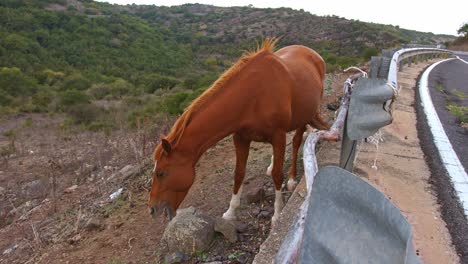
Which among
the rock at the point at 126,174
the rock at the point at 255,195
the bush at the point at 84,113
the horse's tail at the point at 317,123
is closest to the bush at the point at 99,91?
the bush at the point at 84,113

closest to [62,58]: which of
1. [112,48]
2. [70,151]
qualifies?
[112,48]

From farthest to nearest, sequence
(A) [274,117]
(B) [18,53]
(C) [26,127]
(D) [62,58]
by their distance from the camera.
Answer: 1. (D) [62,58]
2. (B) [18,53]
3. (C) [26,127]
4. (A) [274,117]

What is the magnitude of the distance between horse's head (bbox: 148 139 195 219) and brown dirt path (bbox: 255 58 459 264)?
90 cm

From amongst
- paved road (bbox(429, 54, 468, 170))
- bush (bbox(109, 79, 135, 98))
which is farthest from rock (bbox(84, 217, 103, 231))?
bush (bbox(109, 79, 135, 98))

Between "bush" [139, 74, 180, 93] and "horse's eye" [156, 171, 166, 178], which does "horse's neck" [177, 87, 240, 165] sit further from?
"bush" [139, 74, 180, 93]

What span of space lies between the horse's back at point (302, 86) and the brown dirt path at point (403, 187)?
491 mm

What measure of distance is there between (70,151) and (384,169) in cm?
917

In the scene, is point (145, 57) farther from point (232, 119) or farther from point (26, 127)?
point (232, 119)

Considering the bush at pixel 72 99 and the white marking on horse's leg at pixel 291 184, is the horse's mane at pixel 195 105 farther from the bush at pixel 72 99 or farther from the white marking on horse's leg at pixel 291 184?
the bush at pixel 72 99

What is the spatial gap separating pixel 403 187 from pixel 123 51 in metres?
45.0

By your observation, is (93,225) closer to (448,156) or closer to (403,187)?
(403,187)

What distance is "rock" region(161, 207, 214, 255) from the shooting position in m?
3.46

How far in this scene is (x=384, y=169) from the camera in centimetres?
389

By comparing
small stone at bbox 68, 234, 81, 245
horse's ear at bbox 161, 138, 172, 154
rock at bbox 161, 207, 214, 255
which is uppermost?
horse's ear at bbox 161, 138, 172, 154
